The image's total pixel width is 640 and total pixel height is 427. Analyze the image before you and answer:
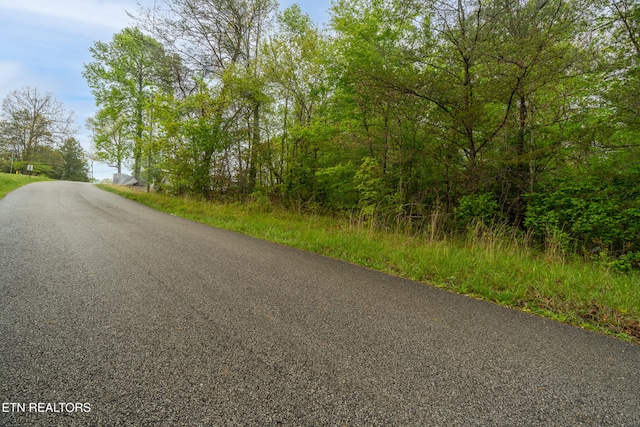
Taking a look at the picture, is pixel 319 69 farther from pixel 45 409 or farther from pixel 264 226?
pixel 45 409

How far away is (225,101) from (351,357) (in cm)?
1168

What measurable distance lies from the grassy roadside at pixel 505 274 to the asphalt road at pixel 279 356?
36 cm

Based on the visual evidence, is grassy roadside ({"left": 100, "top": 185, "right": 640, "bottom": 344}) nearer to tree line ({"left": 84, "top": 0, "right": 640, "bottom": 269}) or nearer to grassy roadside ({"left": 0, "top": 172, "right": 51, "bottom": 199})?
tree line ({"left": 84, "top": 0, "right": 640, "bottom": 269})

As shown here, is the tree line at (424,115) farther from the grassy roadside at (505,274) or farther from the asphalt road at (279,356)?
the asphalt road at (279,356)

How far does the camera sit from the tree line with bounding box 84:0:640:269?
5098mm

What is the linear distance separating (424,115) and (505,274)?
474 cm

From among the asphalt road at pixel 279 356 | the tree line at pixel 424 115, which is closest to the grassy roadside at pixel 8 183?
the tree line at pixel 424 115

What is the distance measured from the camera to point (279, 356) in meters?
1.58

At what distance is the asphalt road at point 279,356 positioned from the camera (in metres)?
1.18

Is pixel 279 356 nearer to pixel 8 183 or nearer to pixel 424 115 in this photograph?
pixel 424 115

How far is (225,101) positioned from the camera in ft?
35.4

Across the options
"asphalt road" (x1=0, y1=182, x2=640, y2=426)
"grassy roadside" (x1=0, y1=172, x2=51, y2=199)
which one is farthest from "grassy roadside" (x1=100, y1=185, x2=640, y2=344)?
"grassy roadside" (x1=0, y1=172, x2=51, y2=199)

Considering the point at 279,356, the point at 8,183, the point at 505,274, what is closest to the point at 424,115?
the point at 505,274

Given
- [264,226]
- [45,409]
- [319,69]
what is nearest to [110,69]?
[319,69]
